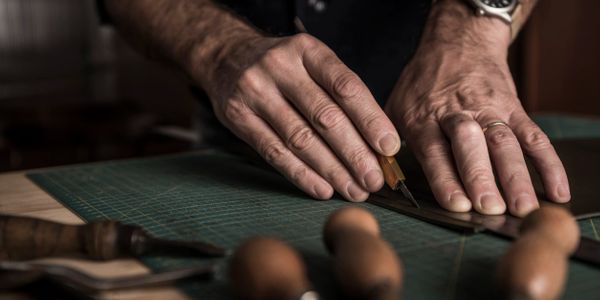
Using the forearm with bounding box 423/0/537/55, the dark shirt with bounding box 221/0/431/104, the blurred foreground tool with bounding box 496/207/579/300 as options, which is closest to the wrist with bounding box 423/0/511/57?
the forearm with bounding box 423/0/537/55

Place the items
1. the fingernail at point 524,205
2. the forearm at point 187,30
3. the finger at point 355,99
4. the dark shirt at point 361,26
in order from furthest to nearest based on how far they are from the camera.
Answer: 1. the dark shirt at point 361,26
2. the forearm at point 187,30
3. the finger at point 355,99
4. the fingernail at point 524,205

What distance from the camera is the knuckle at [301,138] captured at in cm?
101

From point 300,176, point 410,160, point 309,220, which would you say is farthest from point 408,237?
point 410,160

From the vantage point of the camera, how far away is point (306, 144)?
1007 millimetres

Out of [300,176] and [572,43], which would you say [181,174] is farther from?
[572,43]

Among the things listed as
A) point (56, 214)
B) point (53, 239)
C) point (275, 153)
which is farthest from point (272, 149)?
point (53, 239)

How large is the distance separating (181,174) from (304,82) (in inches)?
12.4

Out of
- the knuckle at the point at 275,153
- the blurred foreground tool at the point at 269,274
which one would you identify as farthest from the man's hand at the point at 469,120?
the blurred foreground tool at the point at 269,274

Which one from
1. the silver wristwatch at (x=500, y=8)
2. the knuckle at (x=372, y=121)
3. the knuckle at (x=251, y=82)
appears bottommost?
the knuckle at (x=372, y=121)

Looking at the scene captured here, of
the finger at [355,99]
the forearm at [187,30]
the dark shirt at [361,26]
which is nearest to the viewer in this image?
the finger at [355,99]

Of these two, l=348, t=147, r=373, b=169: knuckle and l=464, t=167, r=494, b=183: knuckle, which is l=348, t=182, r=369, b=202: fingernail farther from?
l=464, t=167, r=494, b=183: knuckle

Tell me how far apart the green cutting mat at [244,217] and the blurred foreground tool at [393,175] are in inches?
1.9

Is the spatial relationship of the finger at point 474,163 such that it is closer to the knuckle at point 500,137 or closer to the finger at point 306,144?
the knuckle at point 500,137

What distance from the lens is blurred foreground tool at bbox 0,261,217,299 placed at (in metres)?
0.56
